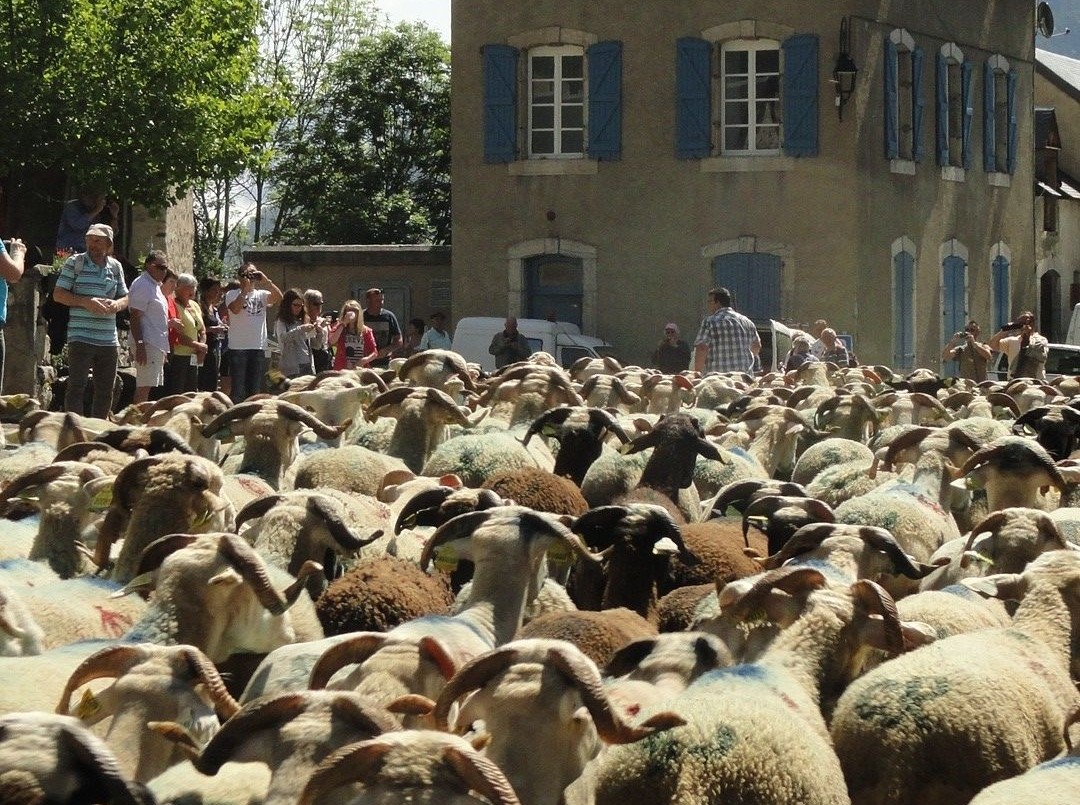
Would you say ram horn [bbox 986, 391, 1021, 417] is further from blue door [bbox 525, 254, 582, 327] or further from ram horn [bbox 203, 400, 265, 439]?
blue door [bbox 525, 254, 582, 327]

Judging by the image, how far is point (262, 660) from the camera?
5.89 metres

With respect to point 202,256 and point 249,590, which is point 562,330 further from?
point 249,590

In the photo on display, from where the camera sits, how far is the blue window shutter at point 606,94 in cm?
2792

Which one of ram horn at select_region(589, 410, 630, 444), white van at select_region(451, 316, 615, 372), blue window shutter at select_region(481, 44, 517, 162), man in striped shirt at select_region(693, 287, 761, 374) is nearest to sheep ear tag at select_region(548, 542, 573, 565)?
ram horn at select_region(589, 410, 630, 444)

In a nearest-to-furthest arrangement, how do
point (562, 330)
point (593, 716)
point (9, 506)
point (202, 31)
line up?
point (593, 716), point (9, 506), point (202, 31), point (562, 330)

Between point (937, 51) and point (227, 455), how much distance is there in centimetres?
2221

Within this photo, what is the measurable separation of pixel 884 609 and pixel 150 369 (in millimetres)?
8218

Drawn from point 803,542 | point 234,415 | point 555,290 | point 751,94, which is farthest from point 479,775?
point 555,290

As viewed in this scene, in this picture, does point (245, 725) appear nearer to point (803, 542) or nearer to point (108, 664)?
point (108, 664)

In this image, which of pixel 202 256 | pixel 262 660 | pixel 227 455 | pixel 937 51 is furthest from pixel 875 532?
pixel 202 256

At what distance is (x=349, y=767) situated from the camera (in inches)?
149

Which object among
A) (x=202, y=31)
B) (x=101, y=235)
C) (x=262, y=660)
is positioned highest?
(x=202, y=31)

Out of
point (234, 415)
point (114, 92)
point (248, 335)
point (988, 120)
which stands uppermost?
point (988, 120)

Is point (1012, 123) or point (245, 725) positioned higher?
point (1012, 123)
